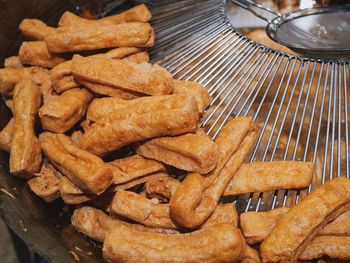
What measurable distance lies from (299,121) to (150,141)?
2.54 ft

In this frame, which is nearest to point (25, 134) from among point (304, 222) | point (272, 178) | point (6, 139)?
point (6, 139)

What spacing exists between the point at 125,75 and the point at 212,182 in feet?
1.78

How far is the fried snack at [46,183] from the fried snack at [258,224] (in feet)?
2.34

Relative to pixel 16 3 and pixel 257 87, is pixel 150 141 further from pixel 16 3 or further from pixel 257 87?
pixel 16 3

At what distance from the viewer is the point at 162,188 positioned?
117 cm

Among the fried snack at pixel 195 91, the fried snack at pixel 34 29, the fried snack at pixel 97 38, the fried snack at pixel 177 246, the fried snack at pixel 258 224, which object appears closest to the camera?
the fried snack at pixel 177 246

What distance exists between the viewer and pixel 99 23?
1.75 meters

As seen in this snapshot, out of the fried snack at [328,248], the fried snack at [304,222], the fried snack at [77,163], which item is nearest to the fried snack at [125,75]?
the fried snack at [77,163]

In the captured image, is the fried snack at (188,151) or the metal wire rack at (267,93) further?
the metal wire rack at (267,93)

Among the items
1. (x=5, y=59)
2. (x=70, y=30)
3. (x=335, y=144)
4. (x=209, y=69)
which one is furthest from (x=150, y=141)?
(x=5, y=59)

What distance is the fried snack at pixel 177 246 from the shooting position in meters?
0.96

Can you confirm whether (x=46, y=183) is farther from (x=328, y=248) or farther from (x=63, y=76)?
(x=328, y=248)

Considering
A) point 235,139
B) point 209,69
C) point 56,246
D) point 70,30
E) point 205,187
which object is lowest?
point 56,246

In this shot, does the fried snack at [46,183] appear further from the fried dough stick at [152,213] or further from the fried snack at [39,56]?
the fried snack at [39,56]
